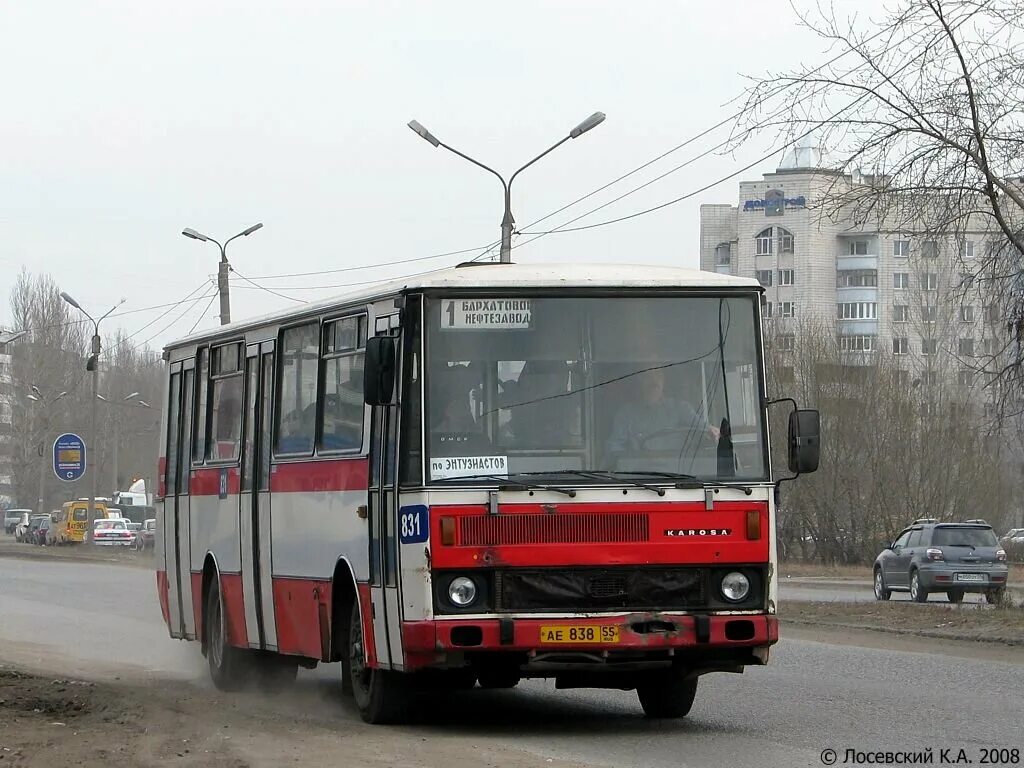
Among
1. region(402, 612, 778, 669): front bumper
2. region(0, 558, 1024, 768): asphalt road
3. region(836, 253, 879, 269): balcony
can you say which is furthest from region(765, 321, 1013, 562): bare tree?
region(836, 253, 879, 269): balcony

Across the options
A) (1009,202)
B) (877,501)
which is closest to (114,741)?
(1009,202)

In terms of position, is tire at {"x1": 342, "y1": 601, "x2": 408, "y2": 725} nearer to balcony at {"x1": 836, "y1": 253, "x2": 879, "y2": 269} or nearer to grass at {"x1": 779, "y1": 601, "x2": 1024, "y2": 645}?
grass at {"x1": 779, "y1": 601, "x2": 1024, "y2": 645}

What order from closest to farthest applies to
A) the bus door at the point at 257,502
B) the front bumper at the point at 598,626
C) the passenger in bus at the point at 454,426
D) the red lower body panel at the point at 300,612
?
the front bumper at the point at 598,626
the passenger in bus at the point at 454,426
the red lower body panel at the point at 300,612
the bus door at the point at 257,502

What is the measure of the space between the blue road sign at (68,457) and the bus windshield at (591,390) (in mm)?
39776

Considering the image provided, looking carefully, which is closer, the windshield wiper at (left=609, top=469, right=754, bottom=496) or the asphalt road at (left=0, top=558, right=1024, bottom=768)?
the asphalt road at (left=0, top=558, right=1024, bottom=768)

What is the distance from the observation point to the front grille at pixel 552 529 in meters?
11.0

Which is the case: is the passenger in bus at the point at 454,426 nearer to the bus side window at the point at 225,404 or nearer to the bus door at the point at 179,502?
the bus side window at the point at 225,404

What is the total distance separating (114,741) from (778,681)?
6.40m

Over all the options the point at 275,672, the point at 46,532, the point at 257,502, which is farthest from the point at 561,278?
the point at 46,532

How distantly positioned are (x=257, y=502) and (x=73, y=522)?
73.3m

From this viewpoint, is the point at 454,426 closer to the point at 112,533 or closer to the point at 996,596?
the point at 996,596

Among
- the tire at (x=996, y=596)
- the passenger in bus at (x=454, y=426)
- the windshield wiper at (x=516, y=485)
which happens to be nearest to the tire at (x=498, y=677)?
the windshield wiper at (x=516, y=485)

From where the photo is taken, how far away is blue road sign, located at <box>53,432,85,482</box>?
163ft

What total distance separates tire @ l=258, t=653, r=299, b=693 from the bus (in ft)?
10.0
